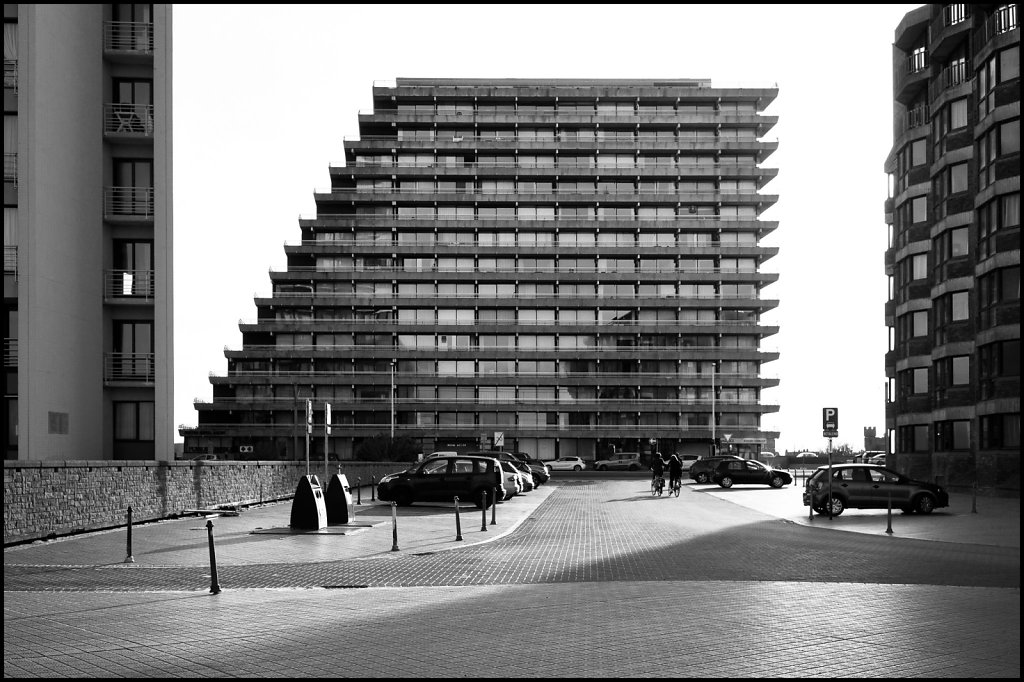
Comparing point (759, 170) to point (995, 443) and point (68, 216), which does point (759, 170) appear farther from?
point (68, 216)

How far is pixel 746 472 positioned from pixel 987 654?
45298mm

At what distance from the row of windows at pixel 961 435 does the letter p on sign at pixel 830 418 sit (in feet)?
40.8

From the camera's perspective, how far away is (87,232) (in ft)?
104

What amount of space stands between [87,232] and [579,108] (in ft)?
261

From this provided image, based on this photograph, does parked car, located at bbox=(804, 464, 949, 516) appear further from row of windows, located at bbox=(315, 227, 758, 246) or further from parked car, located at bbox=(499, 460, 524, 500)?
row of windows, located at bbox=(315, 227, 758, 246)

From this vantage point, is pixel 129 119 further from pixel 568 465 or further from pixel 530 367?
pixel 530 367

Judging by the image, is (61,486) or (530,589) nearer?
(530,589)

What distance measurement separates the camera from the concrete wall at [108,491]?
19.3 meters

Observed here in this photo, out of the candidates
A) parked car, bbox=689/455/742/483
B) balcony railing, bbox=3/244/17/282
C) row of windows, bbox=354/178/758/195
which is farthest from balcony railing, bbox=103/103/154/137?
row of windows, bbox=354/178/758/195

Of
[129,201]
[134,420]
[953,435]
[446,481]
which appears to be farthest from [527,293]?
[446,481]

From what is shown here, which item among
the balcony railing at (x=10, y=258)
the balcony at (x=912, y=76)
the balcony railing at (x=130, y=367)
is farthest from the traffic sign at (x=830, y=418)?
the balcony at (x=912, y=76)

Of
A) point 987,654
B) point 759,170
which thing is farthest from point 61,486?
point 759,170

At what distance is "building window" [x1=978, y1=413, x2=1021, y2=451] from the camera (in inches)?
1528

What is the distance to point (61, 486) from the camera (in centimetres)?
2070
